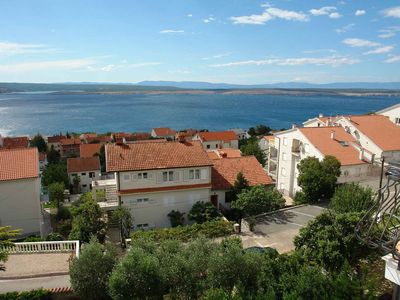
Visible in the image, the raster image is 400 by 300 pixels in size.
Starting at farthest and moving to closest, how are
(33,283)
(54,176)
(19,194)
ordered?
1. (54,176)
2. (19,194)
3. (33,283)

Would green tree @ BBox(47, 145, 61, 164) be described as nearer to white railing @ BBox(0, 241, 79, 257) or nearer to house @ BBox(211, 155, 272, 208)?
house @ BBox(211, 155, 272, 208)

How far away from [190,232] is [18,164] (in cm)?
1710

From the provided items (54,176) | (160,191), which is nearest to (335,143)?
Answer: (160,191)

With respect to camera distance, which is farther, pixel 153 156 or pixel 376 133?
pixel 376 133

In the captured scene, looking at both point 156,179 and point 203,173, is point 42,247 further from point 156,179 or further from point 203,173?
point 203,173

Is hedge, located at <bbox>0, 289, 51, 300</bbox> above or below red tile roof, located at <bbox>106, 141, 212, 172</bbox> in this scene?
below

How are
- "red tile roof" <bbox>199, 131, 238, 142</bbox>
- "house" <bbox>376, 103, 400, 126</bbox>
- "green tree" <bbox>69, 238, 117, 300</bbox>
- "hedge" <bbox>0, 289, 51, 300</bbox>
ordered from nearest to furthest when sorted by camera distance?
"green tree" <bbox>69, 238, 117, 300</bbox> < "hedge" <bbox>0, 289, 51, 300</bbox> < "house" <bbox>376, 103, 400, 126</bbox> < "red tile roof" <bbox>199, 131, 238, 142</bbox>

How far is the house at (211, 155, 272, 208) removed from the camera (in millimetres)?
35875

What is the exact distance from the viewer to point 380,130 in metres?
48.2

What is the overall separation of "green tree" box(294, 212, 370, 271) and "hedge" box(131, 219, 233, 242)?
34.0 ft

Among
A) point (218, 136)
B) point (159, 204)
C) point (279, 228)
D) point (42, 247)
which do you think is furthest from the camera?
point (218, 136)

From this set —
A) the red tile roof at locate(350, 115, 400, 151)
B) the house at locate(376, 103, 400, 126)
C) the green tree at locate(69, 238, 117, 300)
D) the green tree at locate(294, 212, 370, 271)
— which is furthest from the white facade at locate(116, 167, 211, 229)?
the house at locate(376, 103, 400, 126)

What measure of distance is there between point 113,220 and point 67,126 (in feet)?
595

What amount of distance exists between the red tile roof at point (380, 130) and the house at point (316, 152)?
2.52 metres
